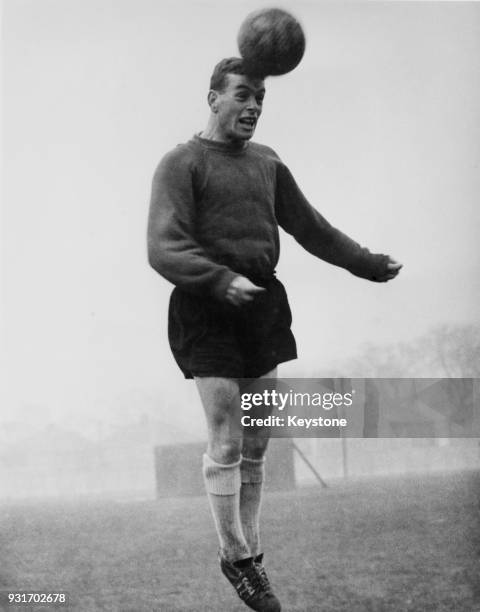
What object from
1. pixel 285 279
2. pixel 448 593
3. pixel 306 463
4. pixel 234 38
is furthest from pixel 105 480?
pixel 234 38

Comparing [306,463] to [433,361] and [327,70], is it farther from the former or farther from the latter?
[327,70]

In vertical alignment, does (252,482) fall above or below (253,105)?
below

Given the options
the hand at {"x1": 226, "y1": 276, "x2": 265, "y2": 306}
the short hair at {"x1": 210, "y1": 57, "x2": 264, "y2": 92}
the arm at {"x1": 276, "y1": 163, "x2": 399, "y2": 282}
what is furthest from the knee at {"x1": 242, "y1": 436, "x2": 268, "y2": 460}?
the short hair at {"x1": 210, "y1": 57, "x2": 264, "y2": 92}

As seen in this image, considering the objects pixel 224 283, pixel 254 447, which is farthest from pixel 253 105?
pixel 254 447

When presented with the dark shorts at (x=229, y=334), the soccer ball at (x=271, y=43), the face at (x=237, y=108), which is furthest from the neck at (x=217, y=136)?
the dark shorts at (x=229, y=334)

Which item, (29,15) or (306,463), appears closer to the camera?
(306,463)

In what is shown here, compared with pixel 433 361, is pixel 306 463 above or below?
below

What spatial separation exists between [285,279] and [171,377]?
57 cm

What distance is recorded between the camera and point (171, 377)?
10.7ft

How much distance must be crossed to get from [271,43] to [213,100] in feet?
1.01

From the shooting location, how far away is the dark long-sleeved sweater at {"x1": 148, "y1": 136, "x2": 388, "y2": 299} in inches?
117

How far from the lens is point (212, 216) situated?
3053 mm

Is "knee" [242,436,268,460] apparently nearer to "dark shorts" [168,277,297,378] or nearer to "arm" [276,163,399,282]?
"dark shorts" [168,277,297,378]

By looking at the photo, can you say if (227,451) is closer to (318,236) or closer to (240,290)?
(240,290)
